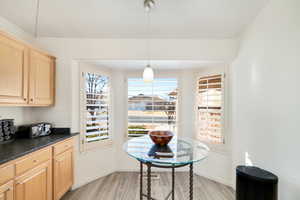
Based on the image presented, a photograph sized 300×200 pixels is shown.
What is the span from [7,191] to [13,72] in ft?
4.16

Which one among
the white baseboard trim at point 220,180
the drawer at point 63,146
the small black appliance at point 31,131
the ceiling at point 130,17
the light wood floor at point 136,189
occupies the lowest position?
the light wood floor at point 136,189

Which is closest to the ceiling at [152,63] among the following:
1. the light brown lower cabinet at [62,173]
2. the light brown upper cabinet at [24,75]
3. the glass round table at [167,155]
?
the light brown upper cabinet at [24,75]

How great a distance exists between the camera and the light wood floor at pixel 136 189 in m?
2.25

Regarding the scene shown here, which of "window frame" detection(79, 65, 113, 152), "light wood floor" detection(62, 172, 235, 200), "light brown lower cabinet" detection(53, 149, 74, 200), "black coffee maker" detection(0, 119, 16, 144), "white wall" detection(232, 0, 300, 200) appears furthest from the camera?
"window frame" detection(79, 65, 113, 152)

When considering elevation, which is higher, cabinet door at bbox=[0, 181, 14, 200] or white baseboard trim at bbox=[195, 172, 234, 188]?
cabinet door at bbox=[0, 181, 14, 200]

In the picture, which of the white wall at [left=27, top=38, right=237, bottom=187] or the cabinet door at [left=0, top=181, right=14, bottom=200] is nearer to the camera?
the cabinet door at [left=0, top=181, right=14, bottom=200]

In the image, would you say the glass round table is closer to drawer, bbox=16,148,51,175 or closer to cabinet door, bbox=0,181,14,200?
drawer, bbox=16,148,51,175

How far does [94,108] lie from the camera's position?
2770mm

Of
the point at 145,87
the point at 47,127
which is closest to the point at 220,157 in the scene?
the point at 145,87

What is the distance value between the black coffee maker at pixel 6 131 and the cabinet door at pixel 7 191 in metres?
0.76

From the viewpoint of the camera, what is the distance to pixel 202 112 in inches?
115

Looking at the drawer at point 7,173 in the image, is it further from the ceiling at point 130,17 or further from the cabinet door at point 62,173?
the ceiling at point 130,17

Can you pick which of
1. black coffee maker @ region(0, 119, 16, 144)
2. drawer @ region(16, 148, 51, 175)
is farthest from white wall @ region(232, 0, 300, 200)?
black coffee maker @ region(0, 119, 16, 144)

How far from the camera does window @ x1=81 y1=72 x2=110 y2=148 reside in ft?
8.59
